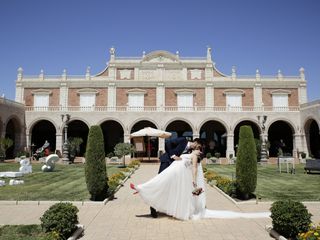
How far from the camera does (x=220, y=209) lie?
28.9 feet

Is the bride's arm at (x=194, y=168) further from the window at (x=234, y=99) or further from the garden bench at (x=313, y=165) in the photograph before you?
the window at (x=234, y=99)

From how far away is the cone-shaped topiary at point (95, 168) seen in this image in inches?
379

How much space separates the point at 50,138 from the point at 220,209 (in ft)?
93.4

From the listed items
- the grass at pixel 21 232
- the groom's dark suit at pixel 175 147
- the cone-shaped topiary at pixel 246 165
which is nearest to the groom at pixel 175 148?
the groom's dark suit at pixel 175 147

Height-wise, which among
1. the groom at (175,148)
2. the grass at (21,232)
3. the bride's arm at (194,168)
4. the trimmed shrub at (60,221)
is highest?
the groom at (175,148)

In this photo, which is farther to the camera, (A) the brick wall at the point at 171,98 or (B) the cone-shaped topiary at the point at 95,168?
(A) the brick wall at the point at 171,98

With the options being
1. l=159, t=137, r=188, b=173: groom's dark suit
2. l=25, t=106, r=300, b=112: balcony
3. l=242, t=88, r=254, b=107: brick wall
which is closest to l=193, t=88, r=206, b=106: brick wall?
l=25, t=106, r=300, b=112: balcony

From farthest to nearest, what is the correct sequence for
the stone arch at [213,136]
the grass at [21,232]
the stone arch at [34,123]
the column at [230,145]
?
the stone arch at [213,136] < the stone arch at [34,123] < the column at [230,145] < the grass at [21,232]

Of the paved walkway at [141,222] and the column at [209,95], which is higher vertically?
the column at [209,95]

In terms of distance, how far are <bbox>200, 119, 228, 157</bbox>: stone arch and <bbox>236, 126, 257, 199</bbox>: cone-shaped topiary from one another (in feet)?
76.6

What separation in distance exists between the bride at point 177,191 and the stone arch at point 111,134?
2628 centimetres

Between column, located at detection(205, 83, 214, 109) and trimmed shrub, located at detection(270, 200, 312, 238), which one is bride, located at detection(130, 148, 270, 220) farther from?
column, located at detection(205, 83, 214, 109)

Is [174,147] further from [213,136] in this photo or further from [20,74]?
[20,74]

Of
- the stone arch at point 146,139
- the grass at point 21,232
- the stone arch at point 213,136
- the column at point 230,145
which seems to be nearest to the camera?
the grass at point 21,232
